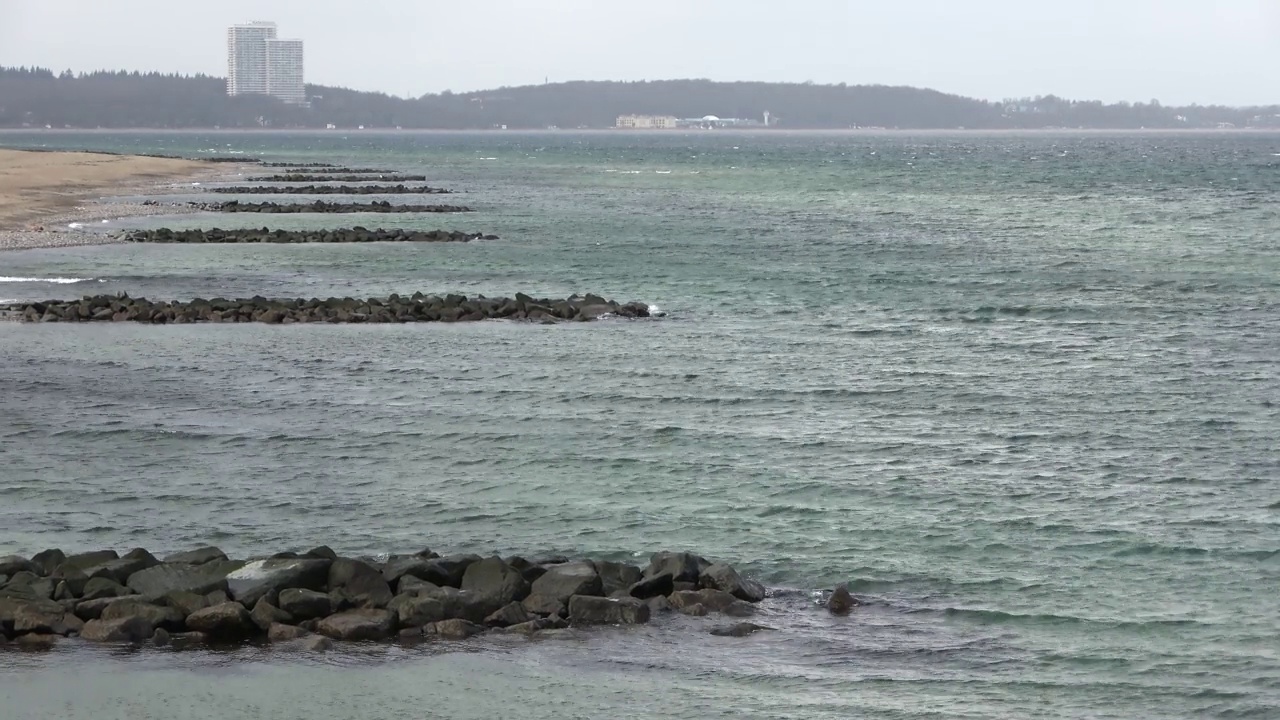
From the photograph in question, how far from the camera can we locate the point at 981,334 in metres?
34.3

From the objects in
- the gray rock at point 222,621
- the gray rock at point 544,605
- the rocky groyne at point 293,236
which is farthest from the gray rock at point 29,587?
the rocky groyne at point 293,236

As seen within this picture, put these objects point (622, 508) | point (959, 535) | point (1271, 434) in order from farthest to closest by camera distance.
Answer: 1. point (1271, 434)
2. point (622, 508)
3. point (959, 535)

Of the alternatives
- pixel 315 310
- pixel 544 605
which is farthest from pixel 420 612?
pixel 315 310

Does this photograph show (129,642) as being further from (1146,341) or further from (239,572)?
(1146,341)

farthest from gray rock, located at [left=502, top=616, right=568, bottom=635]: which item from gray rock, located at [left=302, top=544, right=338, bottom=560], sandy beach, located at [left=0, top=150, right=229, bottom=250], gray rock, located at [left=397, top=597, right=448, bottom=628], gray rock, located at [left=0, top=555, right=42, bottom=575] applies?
sandy beach, located at [left=0, top=150, right=229, bottom=250]

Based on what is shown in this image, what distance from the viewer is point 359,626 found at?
44.8 ft

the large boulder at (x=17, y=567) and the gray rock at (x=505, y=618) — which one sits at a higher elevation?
the large boulder at (x=17, y=567)

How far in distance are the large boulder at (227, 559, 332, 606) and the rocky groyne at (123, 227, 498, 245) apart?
43678mm

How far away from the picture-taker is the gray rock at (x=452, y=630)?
13766mm

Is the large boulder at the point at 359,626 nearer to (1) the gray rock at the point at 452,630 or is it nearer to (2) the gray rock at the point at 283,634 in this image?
(2) the gray rock at the point at 283,634

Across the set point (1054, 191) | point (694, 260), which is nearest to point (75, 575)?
point (694, 260)

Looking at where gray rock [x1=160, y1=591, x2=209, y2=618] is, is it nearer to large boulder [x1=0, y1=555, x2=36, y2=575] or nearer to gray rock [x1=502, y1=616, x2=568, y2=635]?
large boulder [x1=0, y1=555, x2=36, y2=575]

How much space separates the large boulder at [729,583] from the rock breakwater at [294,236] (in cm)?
4438

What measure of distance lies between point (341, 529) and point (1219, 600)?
9106mm
